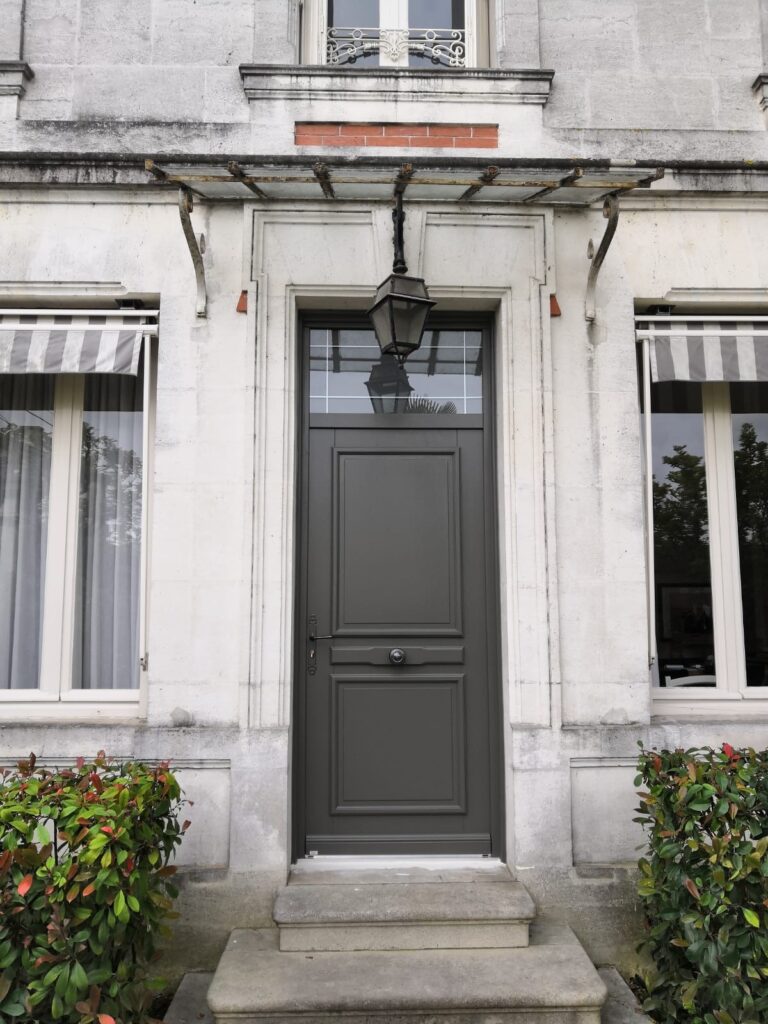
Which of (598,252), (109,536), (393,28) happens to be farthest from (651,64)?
(109,536)

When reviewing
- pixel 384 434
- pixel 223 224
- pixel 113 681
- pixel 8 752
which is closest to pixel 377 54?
pixel 223 224

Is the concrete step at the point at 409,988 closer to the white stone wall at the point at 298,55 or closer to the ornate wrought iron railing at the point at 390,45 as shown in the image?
the white stone wall at the point at 298,55

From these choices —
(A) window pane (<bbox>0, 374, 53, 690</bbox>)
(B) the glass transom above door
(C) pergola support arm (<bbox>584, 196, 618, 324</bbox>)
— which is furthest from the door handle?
(C) pergola support arm (<bbox>584, 196, 618, 324</bbox>)

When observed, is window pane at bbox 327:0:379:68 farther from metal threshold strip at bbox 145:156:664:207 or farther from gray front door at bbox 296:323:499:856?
gray front door at bbox 296:323:499:856

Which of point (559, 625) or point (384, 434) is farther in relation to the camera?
point (384, 434)

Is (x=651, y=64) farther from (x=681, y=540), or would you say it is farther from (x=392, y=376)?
(x=681, y=540)

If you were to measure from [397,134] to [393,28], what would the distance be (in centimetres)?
83

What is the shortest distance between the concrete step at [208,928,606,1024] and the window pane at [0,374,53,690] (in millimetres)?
2105

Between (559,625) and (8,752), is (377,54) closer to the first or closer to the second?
(559,625)

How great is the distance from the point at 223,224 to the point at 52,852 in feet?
11.1

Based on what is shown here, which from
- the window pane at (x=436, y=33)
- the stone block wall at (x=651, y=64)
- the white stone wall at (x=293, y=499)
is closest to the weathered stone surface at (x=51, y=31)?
the white stone wall at (x=293, y=499)

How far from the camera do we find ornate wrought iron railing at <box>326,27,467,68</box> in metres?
4.87

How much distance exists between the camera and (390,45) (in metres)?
4.87

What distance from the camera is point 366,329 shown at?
4.78 meters
